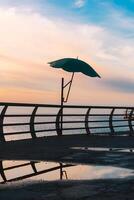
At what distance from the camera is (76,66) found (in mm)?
21250

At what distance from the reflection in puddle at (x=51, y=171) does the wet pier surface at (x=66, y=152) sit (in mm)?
673

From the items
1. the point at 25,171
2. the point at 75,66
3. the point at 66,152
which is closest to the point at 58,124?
the point at 75,66

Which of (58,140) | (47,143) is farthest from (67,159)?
(58,140)

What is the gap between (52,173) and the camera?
997cm

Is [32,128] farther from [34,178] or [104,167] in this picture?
[34,178]

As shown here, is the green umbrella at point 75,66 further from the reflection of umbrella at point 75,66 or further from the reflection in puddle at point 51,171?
the reflection in puddle at point 51,171

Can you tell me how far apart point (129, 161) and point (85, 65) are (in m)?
9.81

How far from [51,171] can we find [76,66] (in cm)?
1133

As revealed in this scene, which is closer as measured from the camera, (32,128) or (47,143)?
(47,143)

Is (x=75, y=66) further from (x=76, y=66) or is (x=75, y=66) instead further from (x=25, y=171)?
(x=25, y=171)

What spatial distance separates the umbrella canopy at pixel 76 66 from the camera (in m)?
21.2

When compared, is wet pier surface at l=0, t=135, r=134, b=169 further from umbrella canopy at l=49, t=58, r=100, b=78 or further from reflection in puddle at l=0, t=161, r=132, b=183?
umbrella canopy at l=49, t=58, r=100, b=78

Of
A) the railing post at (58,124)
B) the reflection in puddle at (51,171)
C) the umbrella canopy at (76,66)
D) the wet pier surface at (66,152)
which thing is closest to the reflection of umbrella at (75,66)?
the umbrella canopy at (76,66)

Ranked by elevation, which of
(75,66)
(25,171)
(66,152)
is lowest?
(66,152)
